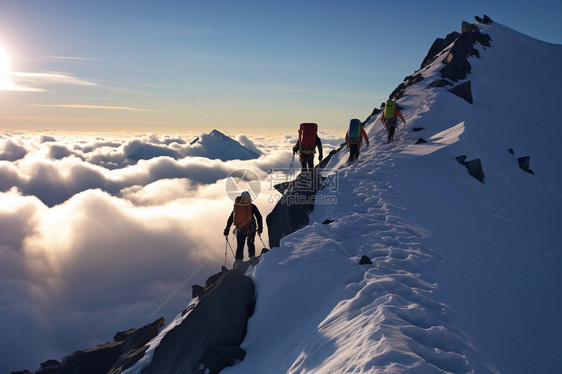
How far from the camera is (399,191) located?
13062 mm

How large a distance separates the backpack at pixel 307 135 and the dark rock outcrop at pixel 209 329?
28.0ft

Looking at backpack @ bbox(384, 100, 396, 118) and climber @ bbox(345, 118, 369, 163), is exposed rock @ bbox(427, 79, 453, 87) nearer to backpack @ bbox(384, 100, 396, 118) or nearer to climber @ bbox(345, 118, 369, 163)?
backpack @ bbox(384, 100, 396, 118)

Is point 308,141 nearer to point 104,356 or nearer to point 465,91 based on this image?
point 104,356

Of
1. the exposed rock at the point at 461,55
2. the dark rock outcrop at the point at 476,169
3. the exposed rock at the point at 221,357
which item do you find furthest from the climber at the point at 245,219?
the exposed rock at the point at 461,55

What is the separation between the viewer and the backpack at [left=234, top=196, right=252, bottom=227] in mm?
12336

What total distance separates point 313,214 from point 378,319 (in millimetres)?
7158

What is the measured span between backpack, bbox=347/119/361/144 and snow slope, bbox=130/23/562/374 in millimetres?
1518

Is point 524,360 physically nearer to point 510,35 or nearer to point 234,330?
point 234,330

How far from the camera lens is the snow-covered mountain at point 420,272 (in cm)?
503

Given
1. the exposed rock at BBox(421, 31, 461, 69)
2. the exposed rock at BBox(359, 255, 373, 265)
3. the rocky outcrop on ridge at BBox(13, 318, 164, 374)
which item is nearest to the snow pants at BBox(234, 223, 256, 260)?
the rocky outcrop on ridge at BBox(13, 318, 164, 374)

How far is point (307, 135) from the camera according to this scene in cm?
1526

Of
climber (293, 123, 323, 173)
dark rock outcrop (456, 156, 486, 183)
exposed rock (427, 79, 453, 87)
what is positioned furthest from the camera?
exposed rock (427, 79, 453, 87)

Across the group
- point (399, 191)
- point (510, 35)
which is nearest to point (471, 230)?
point (399, 191)

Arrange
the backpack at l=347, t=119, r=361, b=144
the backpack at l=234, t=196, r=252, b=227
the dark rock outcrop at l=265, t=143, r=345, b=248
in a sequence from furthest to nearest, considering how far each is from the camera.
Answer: the backpack at l=347, t=119, r=361, b=144 → the backpack at l=234, t=196, r=252, b=227 → the dark rock outcrop at l=265, t=143, r=345, b=248
